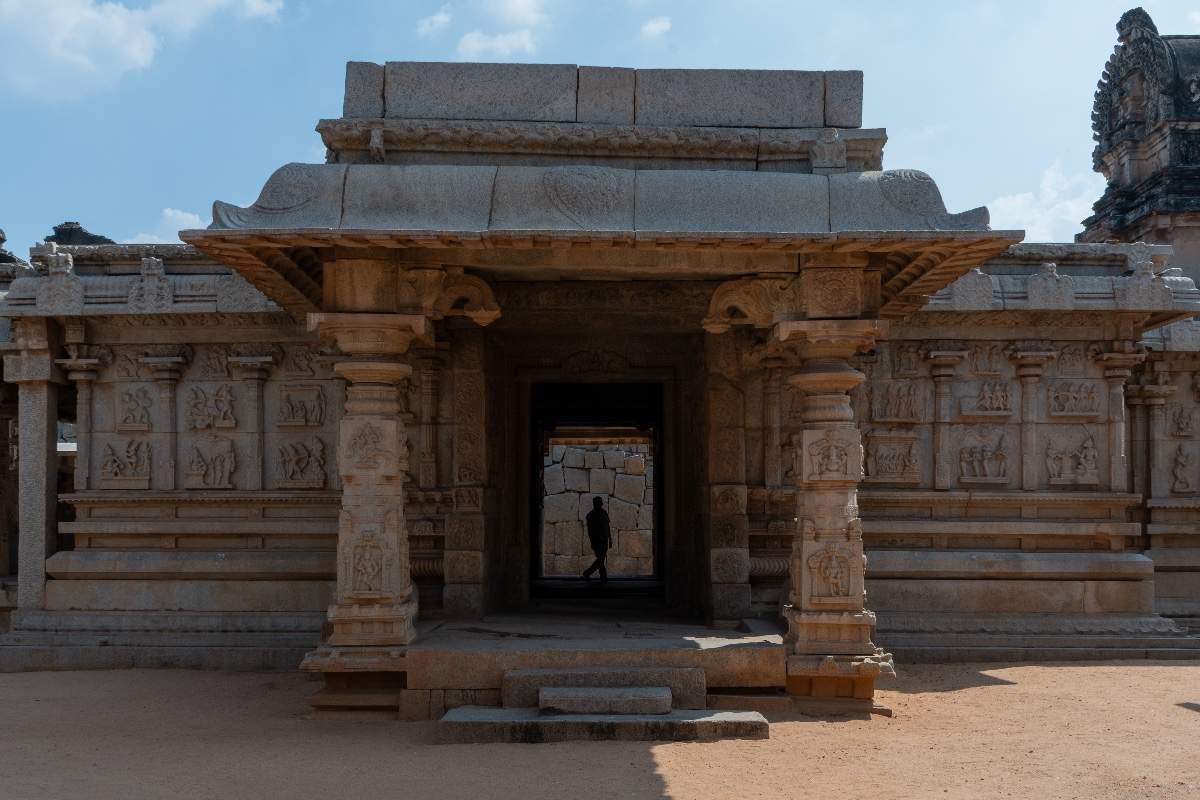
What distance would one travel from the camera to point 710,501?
870 cm

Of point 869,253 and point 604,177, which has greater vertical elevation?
point 604,177

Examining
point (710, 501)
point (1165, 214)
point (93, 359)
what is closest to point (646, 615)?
point (710, 501)

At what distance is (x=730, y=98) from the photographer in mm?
7527

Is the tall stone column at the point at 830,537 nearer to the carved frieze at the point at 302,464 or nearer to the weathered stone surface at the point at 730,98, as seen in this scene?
the weathered stone surface at the point at 730,98

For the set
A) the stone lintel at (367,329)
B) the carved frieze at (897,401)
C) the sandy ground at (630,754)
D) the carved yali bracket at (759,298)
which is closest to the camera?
the sandy ground at (630,754)

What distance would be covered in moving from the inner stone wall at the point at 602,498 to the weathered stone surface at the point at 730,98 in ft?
43.9

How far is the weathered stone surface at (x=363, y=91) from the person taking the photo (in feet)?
24.4

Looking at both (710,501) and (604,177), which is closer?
(604,177)

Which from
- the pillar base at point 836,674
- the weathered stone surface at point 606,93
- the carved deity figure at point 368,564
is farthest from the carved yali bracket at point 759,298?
the carved deity figure at point 368,564

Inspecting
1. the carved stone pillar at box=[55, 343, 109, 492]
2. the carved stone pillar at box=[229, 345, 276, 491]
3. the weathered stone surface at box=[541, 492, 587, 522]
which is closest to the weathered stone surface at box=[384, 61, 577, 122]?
the carved stone pillar at box=[229, 345, 276, 491]

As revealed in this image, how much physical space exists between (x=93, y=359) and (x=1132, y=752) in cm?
860

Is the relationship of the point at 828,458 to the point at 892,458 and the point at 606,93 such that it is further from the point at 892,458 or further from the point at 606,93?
the point at 606,93

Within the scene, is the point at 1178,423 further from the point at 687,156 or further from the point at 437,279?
the point at 437,279

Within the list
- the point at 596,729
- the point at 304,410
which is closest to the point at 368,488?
the point at 596,729
